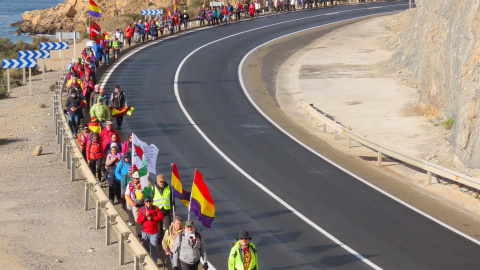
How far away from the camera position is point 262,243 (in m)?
17.0

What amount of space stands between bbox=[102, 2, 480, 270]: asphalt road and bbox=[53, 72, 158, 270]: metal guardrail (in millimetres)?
2049

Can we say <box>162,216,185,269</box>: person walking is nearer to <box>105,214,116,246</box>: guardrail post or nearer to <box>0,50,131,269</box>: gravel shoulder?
<box>0,50,131,269</box>: gravel shoulder

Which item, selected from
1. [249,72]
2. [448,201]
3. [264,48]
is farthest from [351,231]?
[264,48]

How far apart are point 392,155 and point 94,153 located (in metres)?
8.63

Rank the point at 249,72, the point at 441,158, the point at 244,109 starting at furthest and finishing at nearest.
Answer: the point at 249,72 → the point at 244,109 → the point at 441,158

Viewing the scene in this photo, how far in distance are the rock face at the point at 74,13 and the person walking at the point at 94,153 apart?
70415mm

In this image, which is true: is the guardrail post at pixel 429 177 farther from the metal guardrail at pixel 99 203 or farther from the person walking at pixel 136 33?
the person walking at pixel 136 33

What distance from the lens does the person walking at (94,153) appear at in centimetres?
2006

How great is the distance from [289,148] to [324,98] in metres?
8.78

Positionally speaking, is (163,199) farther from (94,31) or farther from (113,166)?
(94,31)

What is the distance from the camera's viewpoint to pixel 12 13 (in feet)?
470

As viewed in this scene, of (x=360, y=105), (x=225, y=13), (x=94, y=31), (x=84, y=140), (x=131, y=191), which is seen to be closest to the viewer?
(x=131, y=191)

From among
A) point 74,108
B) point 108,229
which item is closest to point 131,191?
point 108,229

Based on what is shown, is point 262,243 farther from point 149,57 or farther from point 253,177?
point 149,57
